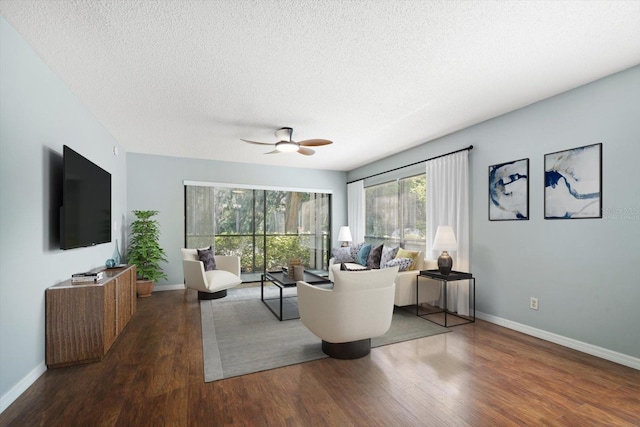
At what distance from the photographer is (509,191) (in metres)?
3.72

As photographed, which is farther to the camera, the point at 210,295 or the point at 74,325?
the point at 210,295

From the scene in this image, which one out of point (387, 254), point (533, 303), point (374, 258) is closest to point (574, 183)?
point (533, 303)

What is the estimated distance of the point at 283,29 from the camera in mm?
2191

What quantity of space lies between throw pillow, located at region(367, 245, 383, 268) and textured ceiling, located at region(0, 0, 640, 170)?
2.35 meters

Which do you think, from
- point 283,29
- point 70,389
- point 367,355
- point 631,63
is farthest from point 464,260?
point 70,389

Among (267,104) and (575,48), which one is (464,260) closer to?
(575,48)

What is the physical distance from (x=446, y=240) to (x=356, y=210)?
327 cm

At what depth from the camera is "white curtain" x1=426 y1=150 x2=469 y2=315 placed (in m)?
4.22

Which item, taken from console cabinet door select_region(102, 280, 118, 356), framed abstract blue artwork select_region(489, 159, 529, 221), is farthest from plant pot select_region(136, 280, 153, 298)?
framed abstract blue artwork select_region(489, 159, 529, 221)

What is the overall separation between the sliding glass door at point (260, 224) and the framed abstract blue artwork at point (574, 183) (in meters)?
4.88

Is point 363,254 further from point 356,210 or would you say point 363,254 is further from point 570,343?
point 570,343

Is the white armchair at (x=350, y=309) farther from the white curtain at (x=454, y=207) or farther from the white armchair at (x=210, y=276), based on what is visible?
the white armchair at (x=210, y=276)

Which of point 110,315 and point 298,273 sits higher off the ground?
point 298,273

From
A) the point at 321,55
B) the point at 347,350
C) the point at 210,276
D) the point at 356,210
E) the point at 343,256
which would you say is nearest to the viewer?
the point at 321,55
